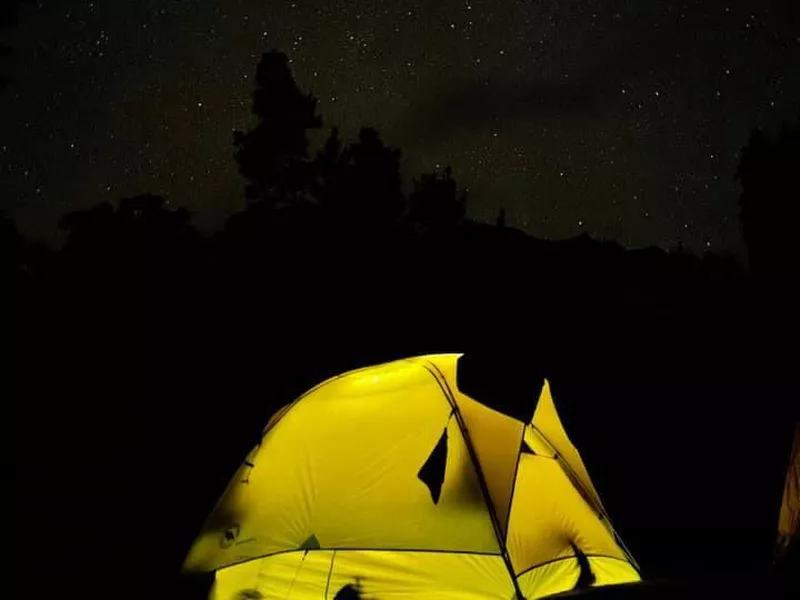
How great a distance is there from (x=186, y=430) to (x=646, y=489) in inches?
321

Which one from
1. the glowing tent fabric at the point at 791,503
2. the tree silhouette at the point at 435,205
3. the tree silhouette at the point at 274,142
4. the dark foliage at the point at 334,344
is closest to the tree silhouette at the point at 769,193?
the dark foliage at the point at 334,344

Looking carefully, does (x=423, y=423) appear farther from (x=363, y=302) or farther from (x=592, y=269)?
(x=592, y=269)

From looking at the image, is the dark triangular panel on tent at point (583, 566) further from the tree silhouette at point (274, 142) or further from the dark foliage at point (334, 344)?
the tree silhouette at point (274, 142)

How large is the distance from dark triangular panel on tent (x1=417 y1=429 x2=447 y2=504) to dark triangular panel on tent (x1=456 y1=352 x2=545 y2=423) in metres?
0.51

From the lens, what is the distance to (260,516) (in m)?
6.06

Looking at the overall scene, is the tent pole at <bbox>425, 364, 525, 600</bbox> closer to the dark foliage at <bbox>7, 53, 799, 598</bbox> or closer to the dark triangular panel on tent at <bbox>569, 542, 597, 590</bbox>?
the dark foliage at <bbox>7, 53, 799, 598</bbox>

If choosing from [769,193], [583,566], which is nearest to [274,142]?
[769,193]

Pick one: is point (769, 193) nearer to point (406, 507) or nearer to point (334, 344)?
point (334, 344)

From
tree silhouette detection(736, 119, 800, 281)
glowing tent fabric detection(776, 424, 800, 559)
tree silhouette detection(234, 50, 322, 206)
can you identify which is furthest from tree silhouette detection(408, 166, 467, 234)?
glowing tent fabric detection(776, 424, 800, 559)

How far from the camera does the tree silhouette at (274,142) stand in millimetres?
34156

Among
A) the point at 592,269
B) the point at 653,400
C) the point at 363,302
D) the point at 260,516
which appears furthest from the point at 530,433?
the point at 592,269

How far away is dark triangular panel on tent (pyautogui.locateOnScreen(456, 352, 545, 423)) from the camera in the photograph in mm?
6086

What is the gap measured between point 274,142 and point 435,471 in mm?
29843

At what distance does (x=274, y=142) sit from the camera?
34.1 m
